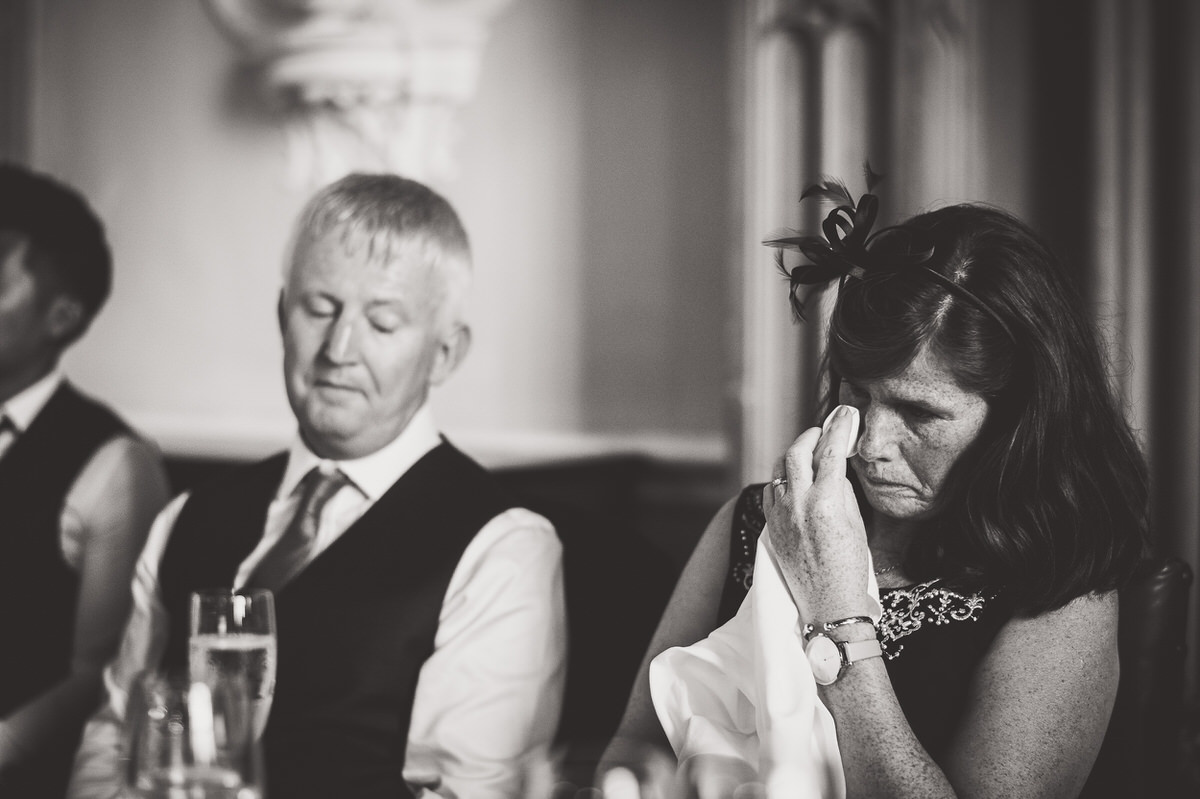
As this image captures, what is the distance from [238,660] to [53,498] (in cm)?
129

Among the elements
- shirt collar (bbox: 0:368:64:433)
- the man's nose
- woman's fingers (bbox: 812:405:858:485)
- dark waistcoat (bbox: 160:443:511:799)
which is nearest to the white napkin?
woman's fingers (bbox: 812:405:858:485)

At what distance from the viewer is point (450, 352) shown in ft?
7.31

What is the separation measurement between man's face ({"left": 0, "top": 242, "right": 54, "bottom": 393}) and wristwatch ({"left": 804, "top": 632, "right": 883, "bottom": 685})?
196 cm

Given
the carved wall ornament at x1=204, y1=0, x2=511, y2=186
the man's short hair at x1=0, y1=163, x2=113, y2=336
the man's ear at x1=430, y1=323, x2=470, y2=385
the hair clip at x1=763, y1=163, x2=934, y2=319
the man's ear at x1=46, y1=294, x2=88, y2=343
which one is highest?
the carved wall ornament at x1=204, y1=0, x2=511, y2=186

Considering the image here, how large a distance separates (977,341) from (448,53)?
239 cm

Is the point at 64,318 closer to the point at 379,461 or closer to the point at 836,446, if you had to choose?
the point at 379,461

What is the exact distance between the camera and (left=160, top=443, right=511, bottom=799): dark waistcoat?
1.93 meters

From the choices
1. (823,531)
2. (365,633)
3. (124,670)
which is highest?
(823,531)

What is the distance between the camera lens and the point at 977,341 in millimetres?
1651

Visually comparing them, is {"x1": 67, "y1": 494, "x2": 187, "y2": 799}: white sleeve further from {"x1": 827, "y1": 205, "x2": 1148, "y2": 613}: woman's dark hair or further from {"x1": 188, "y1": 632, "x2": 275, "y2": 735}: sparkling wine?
{"x1": 827, "y1": 205, "x2": 1148, "y2": 613}: woman's dark hair

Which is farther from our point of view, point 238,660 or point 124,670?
point 124,670

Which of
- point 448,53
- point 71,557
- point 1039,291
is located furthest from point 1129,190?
point 71,557

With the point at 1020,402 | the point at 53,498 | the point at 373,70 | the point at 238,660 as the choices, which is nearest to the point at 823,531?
the point at 1020,402

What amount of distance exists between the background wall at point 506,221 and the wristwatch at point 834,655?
1.64 meters
